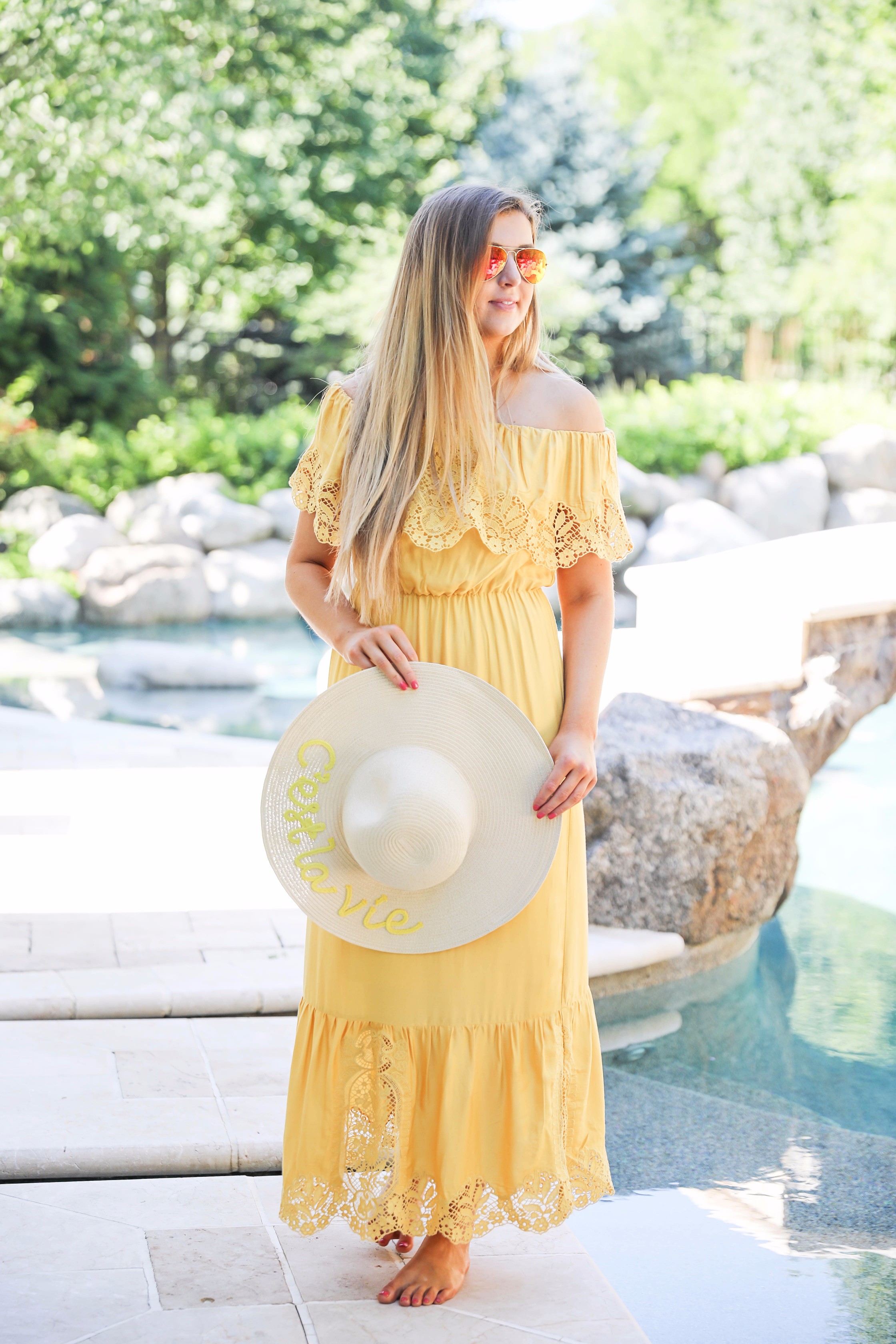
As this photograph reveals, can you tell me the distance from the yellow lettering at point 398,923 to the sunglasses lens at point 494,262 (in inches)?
37.8

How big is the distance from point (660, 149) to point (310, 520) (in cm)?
1735

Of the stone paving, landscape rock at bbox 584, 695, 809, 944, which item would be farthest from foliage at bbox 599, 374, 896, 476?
the stone paving

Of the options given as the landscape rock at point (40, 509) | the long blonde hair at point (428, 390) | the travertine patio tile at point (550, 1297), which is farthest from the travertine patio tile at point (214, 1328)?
the landscape rock at point (40, 509)

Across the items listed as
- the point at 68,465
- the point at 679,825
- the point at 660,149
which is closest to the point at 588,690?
the point at 679,825

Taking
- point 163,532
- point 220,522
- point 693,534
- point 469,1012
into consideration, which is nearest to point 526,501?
point 469,1012

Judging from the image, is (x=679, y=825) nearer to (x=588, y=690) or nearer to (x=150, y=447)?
(x=588, y=690)

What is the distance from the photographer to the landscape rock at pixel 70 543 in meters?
12.5

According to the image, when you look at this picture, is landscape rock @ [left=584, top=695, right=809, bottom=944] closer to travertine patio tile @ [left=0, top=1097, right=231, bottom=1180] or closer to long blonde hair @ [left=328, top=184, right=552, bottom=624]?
travertine patio tile @ [left=0, top=1097, right=231, bottom=1180]

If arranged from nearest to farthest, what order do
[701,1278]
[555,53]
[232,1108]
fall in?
[701,1278] < [232,1108] < [555,53]

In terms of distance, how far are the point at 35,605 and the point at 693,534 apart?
6085 mm

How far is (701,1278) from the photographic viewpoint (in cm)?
237

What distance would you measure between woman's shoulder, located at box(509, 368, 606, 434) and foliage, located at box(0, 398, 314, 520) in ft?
40.6

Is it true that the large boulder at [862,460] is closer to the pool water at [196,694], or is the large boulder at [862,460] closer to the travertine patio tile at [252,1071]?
the pool water at [196,694]

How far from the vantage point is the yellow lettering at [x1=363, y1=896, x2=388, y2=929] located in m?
1.97
